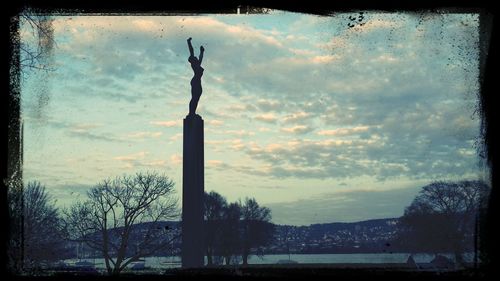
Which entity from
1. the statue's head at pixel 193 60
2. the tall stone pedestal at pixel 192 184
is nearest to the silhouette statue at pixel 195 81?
the statue's head at pixel 193 60

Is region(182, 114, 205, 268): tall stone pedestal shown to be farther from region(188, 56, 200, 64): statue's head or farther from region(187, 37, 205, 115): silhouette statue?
region(188, 56, 200, 64): statue's head

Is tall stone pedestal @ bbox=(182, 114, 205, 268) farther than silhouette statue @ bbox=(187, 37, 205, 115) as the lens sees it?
No

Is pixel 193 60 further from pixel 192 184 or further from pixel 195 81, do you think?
pixel 192 184

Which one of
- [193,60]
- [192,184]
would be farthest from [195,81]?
[192,184]

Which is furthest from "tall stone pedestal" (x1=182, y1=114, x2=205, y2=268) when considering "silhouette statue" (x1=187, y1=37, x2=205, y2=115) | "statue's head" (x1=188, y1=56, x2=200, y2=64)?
"statue's head" (x1=188, y1=56, x2=200, y2=64)

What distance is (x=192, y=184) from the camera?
12.4 m

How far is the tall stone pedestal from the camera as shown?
1210 centimetres

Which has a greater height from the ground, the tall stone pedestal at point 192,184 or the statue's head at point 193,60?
the statue's head at point 193,60

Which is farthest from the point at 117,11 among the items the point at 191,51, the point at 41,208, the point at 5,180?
the point at 191,51

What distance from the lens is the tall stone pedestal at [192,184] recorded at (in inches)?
476

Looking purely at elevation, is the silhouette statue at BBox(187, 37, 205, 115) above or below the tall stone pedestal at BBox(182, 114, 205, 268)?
above

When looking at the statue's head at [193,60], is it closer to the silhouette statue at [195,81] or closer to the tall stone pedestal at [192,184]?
the silhouette statue at [195,81]

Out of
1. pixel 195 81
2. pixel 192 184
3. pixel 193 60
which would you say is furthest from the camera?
pixel 195 81

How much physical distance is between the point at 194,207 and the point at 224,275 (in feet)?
33.8
